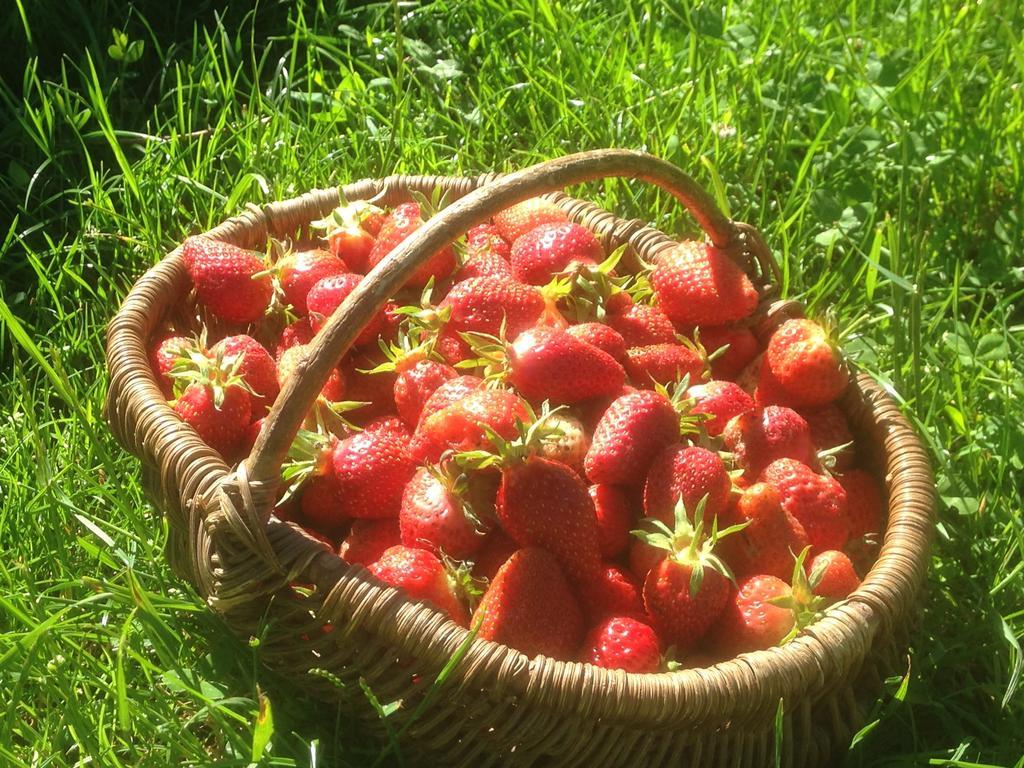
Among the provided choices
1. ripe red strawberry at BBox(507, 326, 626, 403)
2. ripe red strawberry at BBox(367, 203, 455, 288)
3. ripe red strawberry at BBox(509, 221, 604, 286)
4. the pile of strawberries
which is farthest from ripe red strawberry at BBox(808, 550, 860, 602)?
ripe red strawberry at BBox(367, 203, 455, 288)

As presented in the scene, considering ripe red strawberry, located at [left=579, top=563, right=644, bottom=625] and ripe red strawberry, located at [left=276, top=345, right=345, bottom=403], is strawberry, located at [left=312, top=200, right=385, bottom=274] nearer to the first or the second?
ripe red strawberry, located at [left=276, top=345, right=345, bottom=403]

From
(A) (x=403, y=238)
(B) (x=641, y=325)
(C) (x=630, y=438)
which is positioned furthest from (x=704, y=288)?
(A) (x=403, y=238)

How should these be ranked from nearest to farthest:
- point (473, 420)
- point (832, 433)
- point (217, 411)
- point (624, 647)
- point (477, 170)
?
point (624, 647) < point (473, 420) < point (217, 411) < point (832, 433) < point (477, 170)

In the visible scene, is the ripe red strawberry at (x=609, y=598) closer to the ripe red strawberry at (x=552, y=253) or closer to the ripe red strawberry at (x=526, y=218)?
the ripe red strawberry at (x=552, y=253)

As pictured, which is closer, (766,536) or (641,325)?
(766,536)

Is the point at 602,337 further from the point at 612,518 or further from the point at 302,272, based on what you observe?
the point at 302,272

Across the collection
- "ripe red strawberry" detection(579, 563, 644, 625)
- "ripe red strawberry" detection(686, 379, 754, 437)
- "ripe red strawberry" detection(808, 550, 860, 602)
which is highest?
"ripe red strawberry" detection(686, 379, 754, 437)

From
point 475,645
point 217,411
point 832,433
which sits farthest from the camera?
point 832,433

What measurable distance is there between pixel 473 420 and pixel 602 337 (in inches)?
10.4

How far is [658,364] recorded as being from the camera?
1566 millimetres

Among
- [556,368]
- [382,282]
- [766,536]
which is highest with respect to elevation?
[382,282]

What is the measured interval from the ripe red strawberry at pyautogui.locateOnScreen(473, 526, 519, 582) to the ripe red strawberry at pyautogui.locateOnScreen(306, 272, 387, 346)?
39 centimetres

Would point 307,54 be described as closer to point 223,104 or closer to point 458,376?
point 223,104

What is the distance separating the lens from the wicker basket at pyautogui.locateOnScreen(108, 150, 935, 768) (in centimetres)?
114
